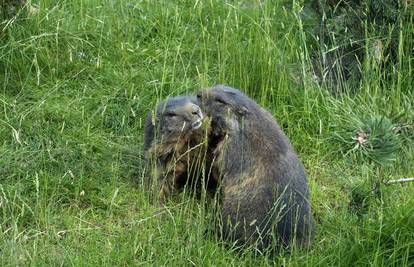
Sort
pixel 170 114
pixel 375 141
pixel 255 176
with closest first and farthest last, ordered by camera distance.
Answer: pixel 255 176, pixel 170 114, pixel 375 141

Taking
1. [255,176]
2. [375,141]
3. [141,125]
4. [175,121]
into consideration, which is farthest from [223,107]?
[375,141]

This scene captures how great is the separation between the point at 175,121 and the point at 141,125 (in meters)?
0.72

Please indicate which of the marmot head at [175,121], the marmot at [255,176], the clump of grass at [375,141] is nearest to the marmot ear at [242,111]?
the marmot at [255,176]

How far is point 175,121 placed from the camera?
18.3 feet

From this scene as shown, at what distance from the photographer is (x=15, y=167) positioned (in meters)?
5.58

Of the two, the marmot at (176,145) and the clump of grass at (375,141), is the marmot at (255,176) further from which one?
the clump of grass at (375,141)

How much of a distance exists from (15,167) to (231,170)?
1431 mm

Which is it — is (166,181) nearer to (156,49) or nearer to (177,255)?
(177,255)

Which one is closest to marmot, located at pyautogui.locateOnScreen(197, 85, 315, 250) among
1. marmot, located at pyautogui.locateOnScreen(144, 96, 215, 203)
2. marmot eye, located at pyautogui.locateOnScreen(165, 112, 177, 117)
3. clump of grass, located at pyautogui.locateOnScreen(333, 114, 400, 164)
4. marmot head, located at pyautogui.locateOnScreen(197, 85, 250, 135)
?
marmot head, located at pyautogui.locateOnScreen(197, 85, 250, 135)

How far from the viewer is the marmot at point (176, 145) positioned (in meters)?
5.46

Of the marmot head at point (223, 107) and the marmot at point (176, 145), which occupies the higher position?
the marmot head at point (223, 107)

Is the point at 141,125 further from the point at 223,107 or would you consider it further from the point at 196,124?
the point at 223,107

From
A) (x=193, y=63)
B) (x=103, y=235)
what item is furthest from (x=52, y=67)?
(x=103, y=235)

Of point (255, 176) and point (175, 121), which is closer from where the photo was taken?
point (255, 176)
